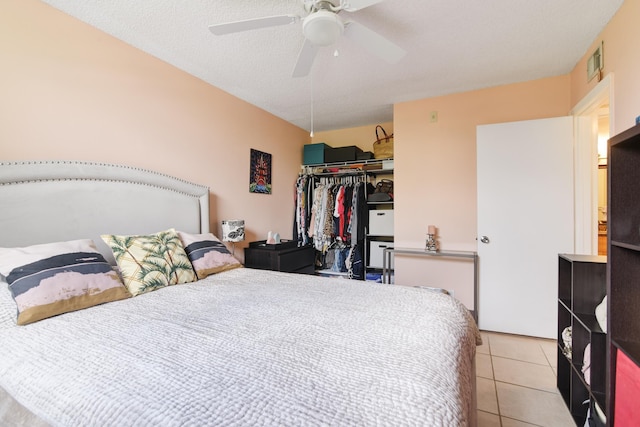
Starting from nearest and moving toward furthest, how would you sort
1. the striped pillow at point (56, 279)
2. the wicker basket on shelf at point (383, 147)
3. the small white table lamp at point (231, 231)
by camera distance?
the striped pillow at point (56, 279)
the small white table lamp at point (231, 231)
the wicker basket on shelf at point (383, 147)

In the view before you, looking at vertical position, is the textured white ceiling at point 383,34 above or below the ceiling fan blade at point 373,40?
above

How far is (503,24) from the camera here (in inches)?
68.7

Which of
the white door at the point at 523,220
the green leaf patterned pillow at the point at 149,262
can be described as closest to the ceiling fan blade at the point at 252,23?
the green leaf patterned pillow at the point at 149,262

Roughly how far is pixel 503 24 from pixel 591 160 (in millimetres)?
1422

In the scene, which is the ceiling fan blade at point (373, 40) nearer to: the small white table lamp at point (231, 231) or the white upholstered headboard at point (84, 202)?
the white upholstered headboard at point (84, 202)

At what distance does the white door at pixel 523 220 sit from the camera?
233 cm

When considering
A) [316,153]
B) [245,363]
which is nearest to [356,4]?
[245,363]

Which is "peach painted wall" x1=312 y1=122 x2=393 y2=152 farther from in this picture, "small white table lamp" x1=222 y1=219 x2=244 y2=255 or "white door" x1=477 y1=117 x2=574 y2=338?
"small white table lamp" x1=222 y1=219 x2=244 y2=255

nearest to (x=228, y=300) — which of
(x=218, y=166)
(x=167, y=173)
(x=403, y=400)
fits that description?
(x=403, y=400)

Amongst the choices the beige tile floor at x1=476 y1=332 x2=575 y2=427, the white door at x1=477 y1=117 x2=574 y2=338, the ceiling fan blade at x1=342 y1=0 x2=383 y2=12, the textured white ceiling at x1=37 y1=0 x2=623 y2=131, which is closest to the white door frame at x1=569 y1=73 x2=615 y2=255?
the white door at x1=477 y1=117 x2=574 y2=338

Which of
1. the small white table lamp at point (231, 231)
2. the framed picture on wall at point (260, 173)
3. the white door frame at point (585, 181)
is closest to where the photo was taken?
the white door frame at point (585, 181)

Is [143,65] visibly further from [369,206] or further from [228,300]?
[369,206]

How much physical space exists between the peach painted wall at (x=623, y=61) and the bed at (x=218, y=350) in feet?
4.96

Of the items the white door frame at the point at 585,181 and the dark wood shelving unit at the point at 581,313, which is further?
the white door frame at the point at 585,181
